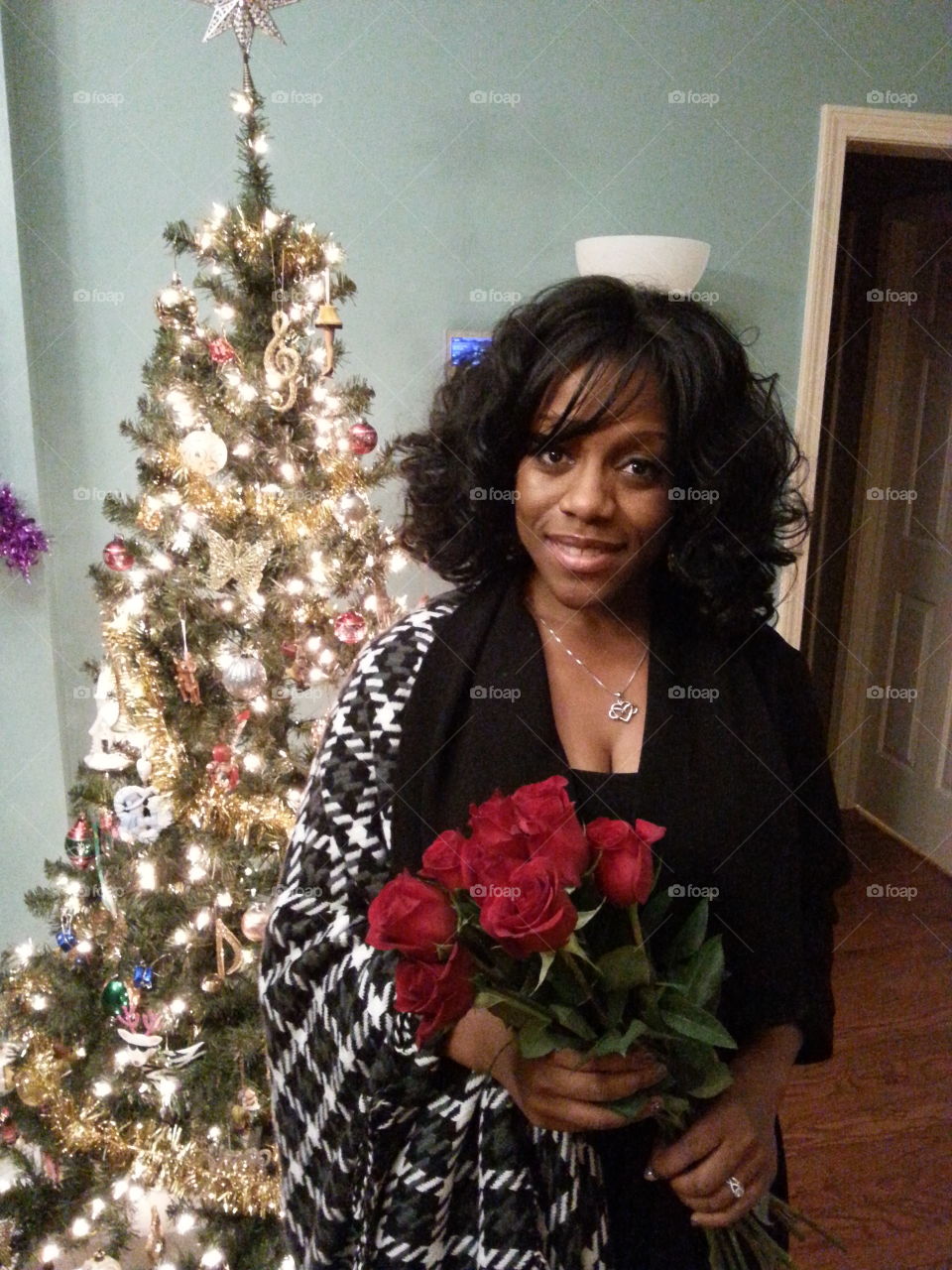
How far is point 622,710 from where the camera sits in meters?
0.93

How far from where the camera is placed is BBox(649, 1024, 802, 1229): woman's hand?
75 centimetres

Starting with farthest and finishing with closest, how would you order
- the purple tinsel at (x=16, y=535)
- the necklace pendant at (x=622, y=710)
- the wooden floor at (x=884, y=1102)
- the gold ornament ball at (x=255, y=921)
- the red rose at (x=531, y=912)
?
the purple tinsel at (x=16, y=535) → the wooden floor at (x=884, y=1102) → the gold ornament ball at (x=255, y=921) → the necklace pendant at (x=622, y=710) → the red rose at (x=531, y=912)

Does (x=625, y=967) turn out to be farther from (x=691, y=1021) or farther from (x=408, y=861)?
(x=408, y=861)

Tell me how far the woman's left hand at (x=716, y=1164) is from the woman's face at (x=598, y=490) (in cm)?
48

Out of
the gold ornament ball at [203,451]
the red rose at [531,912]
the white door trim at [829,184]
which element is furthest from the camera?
the white door trim at [829,184]

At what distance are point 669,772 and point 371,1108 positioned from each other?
1.32ft

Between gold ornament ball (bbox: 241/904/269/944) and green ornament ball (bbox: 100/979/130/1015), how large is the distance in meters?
0.26

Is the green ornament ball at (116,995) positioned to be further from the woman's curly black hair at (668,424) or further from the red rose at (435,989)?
the red rose at (435,989)

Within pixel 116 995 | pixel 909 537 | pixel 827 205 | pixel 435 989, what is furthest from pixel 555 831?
pixel 909 537

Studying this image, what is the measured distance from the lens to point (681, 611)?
100 centimetres

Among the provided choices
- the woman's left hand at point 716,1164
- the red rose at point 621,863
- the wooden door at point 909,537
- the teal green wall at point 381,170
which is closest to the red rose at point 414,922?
the red rose at point 621,863

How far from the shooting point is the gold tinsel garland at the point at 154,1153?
5.59 feet

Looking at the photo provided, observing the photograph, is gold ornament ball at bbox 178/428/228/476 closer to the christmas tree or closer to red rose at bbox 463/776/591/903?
the christmas tree

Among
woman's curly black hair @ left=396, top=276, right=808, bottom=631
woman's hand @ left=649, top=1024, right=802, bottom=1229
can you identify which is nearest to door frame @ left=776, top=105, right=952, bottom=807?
woman's curly black hair @ left=396, top=276, right=808, bottom=631
